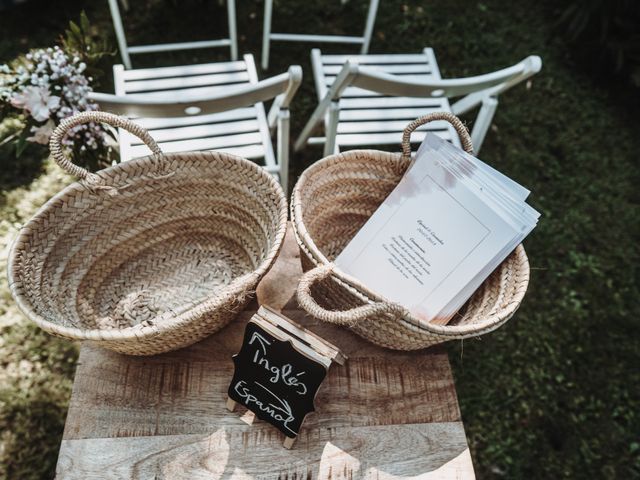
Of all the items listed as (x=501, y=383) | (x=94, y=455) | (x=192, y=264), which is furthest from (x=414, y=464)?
(x=501, y=383)

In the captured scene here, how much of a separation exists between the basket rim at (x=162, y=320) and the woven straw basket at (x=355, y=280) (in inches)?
3.5

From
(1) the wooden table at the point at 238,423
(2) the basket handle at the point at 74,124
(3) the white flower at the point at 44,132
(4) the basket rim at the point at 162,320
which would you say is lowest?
(1) the wooden table at the point at 238,423

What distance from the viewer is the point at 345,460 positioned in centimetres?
112

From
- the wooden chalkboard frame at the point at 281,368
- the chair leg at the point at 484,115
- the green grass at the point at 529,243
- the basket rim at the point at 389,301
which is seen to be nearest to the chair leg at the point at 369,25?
the green grass at the point at 529,243

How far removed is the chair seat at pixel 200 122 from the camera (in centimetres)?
190

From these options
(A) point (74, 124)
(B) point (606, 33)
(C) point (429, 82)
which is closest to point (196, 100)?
(A) point (74, 124)

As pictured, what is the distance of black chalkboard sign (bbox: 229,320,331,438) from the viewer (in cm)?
100

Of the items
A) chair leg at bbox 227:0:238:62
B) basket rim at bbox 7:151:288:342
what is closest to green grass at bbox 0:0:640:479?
chair leg at bbox 227:0:238:62

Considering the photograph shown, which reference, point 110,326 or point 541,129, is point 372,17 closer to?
point 541,129

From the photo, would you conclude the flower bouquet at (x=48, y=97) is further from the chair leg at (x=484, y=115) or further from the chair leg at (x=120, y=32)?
the chair leg at (x=484, y=115)

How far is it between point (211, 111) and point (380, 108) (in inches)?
34.8

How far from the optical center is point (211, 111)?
4.90 feet

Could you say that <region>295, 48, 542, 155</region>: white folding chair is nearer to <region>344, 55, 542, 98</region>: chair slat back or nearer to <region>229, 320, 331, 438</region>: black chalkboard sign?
<region>344, 55, 542, 98</region>: chair slat back

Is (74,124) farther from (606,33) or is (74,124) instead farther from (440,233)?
(606,33)
